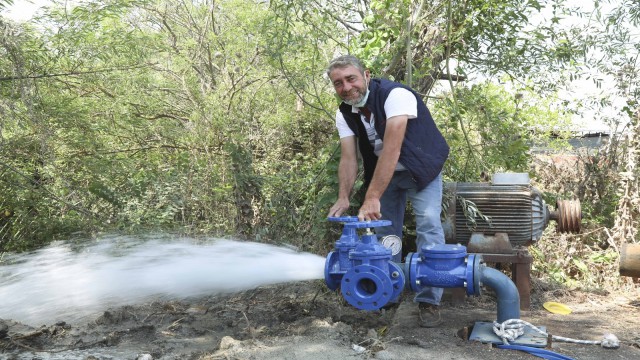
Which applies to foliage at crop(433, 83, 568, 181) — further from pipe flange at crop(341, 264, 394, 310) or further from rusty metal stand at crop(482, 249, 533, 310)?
pipe flange at crop(341, 264, 394, 310)

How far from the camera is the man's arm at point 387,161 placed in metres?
3.25

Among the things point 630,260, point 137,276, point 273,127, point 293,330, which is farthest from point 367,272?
point 273,127

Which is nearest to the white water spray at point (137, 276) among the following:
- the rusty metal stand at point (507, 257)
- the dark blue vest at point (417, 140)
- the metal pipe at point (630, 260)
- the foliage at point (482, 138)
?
the dark blue vest at point (417, 140)

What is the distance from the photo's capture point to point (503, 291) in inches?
125

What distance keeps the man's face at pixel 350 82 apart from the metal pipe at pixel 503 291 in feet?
4.22

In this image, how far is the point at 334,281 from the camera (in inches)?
126

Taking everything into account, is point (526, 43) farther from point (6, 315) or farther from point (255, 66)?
point (6, 315)

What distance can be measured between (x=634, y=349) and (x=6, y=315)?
4.15 meters

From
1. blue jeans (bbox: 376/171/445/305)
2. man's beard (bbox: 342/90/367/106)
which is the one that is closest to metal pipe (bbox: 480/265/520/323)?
blue jeans (bbox: 376/171/445/305)

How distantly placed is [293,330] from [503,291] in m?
1.24

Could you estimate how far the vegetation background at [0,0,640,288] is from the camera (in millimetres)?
5113

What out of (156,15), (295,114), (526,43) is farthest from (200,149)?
(526,43)

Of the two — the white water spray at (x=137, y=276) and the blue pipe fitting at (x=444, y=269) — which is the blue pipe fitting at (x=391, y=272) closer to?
the blue pipe fitting at (x=444, y=269)

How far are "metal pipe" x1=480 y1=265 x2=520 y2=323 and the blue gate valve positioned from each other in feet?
1.63
